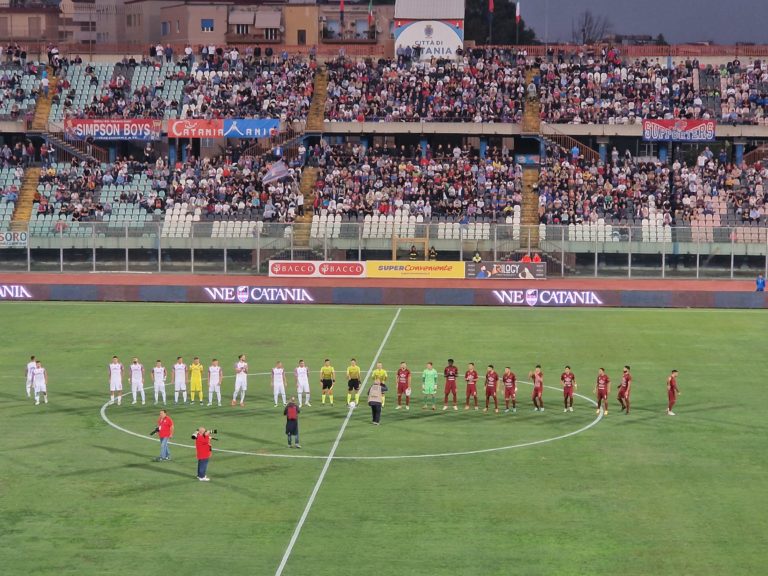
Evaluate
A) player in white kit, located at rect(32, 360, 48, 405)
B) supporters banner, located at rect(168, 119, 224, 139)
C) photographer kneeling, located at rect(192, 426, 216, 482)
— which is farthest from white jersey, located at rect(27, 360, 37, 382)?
supporters banner, located at rect(168, 119, 224, 139)

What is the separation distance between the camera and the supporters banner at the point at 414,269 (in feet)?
213

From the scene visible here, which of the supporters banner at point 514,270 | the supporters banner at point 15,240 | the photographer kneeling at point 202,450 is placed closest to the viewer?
the photographer kneeling at point 202,450

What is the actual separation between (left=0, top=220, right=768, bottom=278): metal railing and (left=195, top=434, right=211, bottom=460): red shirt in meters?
38.2

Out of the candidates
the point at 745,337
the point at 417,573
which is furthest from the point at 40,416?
the point at 745,337

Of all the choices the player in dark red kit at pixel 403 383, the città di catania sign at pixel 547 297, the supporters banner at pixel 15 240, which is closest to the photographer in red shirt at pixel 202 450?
the player in dark red kit at pixel 403 383

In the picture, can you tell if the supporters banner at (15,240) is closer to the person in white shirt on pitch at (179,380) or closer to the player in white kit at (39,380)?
the player in white kit at (39,380)

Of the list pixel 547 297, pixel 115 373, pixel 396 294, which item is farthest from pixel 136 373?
pixel 547 297

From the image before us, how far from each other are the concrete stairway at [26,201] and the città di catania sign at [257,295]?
15.5 m

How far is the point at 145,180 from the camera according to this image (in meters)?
73.2

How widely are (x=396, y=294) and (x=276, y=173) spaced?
1597 centimetres

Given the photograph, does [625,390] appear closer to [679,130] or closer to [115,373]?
[115,373]

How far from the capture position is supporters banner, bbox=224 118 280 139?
7481 cm

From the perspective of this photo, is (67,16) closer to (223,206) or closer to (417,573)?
(223,206)

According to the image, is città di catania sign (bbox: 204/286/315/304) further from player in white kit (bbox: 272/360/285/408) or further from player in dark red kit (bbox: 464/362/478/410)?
player in dark red kit (bbox: 464/362/478/410)
